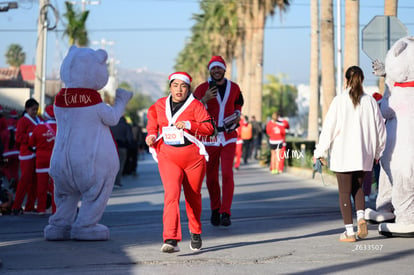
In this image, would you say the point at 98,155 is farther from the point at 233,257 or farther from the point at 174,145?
the point at 233,257

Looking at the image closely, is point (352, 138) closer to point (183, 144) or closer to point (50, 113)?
point (183, 144)

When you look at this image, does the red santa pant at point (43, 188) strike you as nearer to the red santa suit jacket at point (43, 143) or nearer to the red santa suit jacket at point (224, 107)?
the red santa suit jacket at point (43, 143)

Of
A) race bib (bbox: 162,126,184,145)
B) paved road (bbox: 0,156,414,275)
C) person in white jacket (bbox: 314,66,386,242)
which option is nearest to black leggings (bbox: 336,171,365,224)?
person in white jacket (bbox: 314,66,386,242)

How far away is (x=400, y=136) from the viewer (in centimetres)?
937

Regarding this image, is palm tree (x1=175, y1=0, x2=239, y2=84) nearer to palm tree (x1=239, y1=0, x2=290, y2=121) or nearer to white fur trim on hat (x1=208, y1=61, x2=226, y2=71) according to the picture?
palm tree (x1=239, y1=0, x2=290, y2=121)

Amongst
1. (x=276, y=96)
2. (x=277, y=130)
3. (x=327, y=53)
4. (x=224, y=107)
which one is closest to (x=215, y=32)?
(x=327, y=53)

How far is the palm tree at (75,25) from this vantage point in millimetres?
52125

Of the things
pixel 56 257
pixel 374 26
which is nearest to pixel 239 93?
pixel 56 257

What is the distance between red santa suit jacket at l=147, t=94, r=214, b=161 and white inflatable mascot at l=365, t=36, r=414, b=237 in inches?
89.1

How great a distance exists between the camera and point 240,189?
62.0ft

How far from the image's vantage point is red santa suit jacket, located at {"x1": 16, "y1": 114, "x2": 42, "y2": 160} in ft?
43.8

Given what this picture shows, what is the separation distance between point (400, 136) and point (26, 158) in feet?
21.0

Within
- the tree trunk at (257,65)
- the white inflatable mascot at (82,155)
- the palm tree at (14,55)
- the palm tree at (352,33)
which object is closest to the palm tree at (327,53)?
the palm tree at (352,33)

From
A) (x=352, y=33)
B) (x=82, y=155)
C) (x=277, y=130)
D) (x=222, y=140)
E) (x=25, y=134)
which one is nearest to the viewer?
(x=82, y=155)
